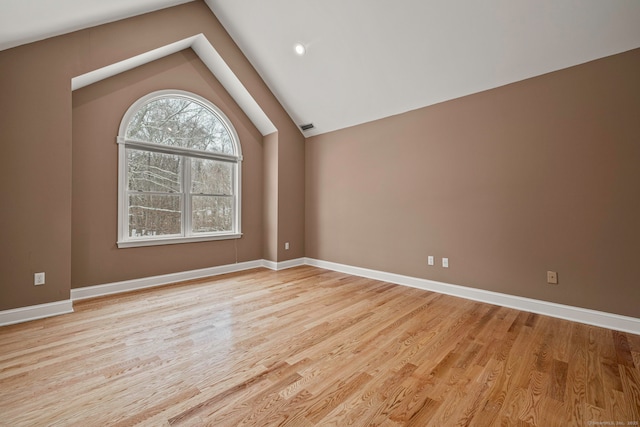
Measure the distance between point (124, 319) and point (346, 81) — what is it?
384 cm

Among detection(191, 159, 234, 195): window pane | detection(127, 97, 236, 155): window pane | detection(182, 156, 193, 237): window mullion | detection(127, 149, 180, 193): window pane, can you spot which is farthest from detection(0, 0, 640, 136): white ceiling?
detection(182, 156, 193, 237): window mullion

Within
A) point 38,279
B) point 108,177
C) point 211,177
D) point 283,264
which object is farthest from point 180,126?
point 283,264

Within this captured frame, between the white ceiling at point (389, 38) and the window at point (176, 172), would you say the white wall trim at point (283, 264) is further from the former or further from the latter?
the white ceiling at point (389, 38)

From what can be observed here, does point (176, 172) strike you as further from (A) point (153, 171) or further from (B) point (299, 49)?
(B) point (299, 49)

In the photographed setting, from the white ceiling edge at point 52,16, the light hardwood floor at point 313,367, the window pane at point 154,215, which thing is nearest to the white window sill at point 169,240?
the window pane at point 154,215

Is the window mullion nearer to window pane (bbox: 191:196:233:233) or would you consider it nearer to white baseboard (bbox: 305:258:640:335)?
window pane (bbox: 191:196:233:233)

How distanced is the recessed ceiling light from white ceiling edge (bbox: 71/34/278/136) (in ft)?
3.36

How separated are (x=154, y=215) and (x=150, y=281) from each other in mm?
902

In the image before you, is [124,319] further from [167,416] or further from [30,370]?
[167,416]

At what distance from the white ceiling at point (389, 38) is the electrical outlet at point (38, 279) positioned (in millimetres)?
2133

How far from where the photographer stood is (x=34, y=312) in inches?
102

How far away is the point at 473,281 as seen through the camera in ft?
10.5

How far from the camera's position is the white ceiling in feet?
7.68

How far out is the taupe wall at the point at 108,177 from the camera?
316 cm
